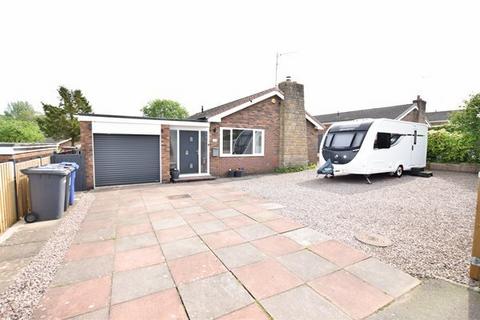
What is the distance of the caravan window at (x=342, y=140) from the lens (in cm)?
952

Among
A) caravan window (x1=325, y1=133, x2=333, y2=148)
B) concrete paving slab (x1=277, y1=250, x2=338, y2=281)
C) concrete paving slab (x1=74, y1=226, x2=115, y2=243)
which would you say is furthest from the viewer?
caravan window (x1=325, y1=133, x2=333, y2=148)

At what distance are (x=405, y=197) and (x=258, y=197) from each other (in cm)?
449

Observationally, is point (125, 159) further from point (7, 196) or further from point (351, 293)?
point (351, 293)

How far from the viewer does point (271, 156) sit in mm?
13047

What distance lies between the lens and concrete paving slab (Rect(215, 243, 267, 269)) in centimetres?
323

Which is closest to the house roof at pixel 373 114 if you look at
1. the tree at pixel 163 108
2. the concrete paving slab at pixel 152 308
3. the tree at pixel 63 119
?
the concrete paving slab at pixel 152 308

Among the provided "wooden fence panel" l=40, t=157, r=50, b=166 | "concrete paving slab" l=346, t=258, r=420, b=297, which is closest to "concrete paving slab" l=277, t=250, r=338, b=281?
"concrete paving slab" l=346, t=258, r=420, b=297

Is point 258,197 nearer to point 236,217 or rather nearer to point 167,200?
point 236,217

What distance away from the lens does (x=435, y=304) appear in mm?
2406

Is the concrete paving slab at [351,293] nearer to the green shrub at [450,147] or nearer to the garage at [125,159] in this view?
the garage at [125,159]

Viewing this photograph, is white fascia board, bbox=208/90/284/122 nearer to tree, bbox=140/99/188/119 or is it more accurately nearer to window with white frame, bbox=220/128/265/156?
window with white frame, bbox=220/128/265/156

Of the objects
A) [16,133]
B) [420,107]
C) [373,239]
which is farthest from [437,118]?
[16,133]

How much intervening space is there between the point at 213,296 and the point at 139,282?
0.97m

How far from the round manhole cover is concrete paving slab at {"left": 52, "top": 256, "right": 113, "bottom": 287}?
13.0 ft
